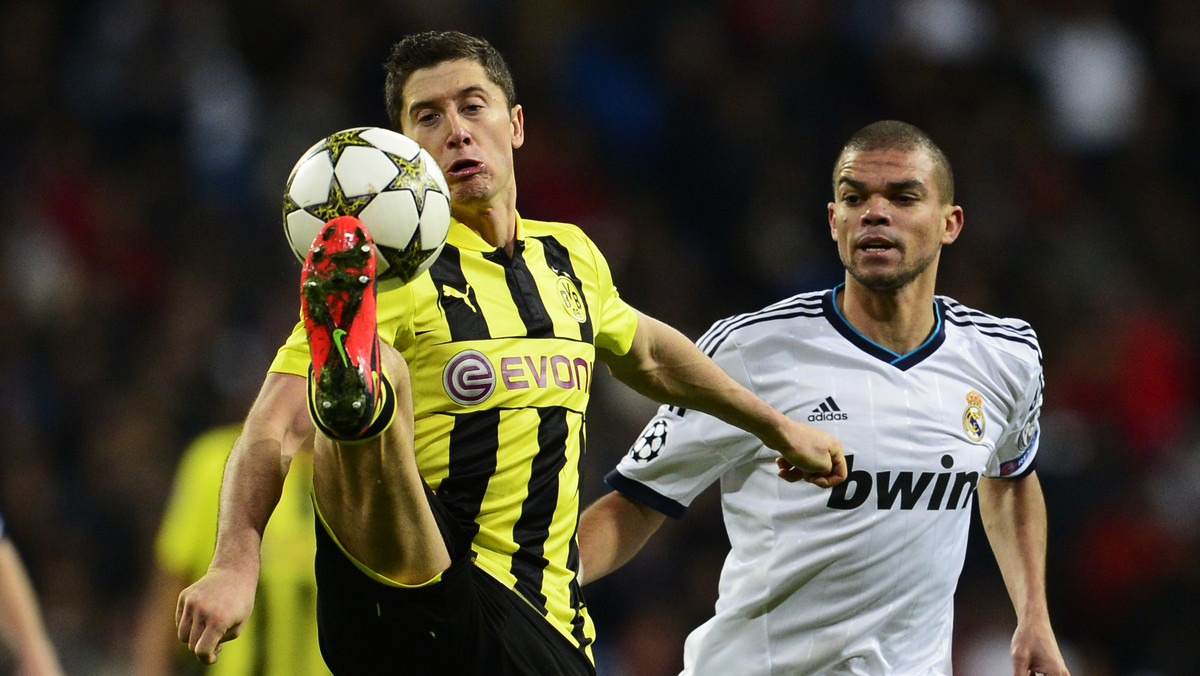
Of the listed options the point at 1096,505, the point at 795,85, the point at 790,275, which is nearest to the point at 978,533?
the point at 1096,505

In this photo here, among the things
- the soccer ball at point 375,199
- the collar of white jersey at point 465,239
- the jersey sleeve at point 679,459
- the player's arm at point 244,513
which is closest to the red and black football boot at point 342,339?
the soccer ball at point 375,199

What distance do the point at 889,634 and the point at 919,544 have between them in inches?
11.3

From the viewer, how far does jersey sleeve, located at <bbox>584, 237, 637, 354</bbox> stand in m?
4.09

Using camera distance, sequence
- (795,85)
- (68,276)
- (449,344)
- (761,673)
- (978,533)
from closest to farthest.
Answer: (449,344) < (761,673) < (978,533) < (68,276) < (795,85)

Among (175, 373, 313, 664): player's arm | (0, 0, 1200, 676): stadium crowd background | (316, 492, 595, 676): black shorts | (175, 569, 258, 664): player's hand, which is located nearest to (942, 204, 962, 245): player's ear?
(316, 492, 595, 676): black shorts

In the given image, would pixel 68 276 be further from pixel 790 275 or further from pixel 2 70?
pixel 790 275

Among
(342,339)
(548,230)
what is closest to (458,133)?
(548,230)

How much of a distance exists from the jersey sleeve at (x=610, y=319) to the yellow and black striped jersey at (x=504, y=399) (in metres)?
0.10

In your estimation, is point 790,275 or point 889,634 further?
point 790,275

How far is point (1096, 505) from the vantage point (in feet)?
29.0

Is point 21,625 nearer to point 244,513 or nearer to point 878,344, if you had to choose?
point 244,513

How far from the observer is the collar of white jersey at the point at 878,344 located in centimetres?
470

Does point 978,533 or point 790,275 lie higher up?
point 790,275

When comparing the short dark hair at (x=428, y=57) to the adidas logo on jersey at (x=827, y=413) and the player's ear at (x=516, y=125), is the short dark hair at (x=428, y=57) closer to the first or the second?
the player's ear at (x=516, y=125)
